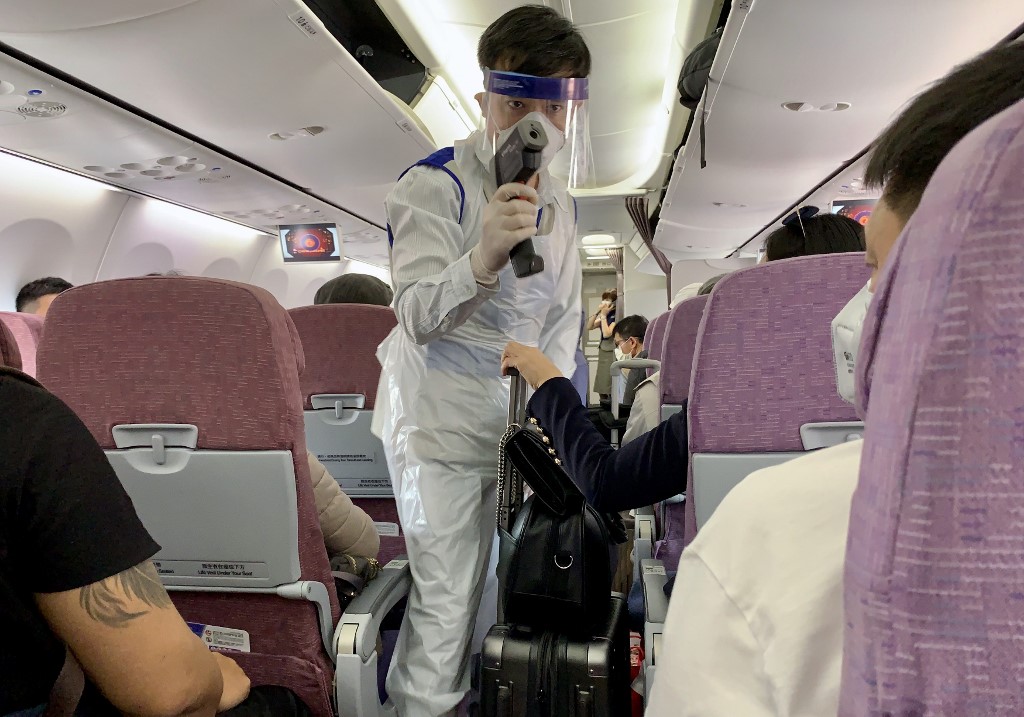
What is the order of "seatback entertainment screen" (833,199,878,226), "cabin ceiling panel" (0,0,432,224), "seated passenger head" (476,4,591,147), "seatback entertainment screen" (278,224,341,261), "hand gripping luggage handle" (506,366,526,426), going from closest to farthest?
1. "seated passenger head" (476,4,591,147)
2. "hand gripping luggage handle" (506,366,526,426)
3. "cabin ceiling panel" (0,0,432,224)
4. "seatback entertainment screen" (833,199,878,226)
5. "seatback entertainment screen" (278,224,341,261)

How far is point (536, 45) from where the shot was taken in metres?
1.63

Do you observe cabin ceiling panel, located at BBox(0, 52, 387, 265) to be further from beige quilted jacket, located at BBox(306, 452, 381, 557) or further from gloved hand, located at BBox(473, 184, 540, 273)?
gloved hand, located at BBox(473, 184, 540, 273)

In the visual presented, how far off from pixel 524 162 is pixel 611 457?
710 millimetres

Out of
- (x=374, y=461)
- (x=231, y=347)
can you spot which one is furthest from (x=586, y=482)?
(x=374, y=461)

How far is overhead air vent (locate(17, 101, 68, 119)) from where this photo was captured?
4125mm

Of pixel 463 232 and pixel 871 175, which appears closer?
pixel 871 175

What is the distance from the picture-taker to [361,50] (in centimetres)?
637

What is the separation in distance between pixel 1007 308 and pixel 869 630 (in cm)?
19

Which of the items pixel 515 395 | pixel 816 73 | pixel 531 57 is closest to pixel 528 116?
pixel 531 57

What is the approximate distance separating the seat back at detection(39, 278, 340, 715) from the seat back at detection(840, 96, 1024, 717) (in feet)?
4.11

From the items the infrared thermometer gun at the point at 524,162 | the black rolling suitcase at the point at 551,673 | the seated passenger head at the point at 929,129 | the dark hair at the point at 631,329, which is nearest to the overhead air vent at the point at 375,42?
the dark hair at the point at 631,329

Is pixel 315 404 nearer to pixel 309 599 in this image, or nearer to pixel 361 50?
pixel 309 599

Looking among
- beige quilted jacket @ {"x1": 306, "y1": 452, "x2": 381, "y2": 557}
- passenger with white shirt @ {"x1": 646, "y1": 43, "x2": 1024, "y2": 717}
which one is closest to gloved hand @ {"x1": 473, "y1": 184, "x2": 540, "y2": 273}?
beige quilted jacket @ {"x1": 306, "y1": 452, "x2": 381, "y2": 557}

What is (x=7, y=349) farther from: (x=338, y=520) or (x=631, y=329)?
(x=631, y=329)
